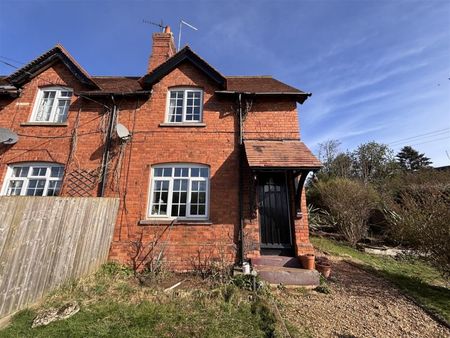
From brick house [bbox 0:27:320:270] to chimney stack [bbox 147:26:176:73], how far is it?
1.52 metres

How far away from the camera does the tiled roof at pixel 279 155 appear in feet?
22.4

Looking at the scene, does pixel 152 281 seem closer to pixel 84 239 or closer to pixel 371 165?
pixel 84 239

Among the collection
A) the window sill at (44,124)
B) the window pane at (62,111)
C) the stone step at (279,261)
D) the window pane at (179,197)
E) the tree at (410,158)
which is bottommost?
the stone step at (279,261)

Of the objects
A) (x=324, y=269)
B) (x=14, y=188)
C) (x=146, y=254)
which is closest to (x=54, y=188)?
(x=14, y=188)

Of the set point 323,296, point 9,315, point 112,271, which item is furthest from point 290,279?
point 9,315

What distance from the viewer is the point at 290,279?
249 inches

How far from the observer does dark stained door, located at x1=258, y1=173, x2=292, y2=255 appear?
7535mm

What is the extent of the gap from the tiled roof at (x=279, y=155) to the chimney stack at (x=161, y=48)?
19.1 feet

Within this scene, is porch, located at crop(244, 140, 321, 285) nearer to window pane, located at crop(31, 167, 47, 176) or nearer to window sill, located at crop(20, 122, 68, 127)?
window sill, located at crop(20, 122, 68, 127)

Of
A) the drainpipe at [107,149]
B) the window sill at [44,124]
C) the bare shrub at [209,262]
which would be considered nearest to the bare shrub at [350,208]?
the bare shrub at [209,262]

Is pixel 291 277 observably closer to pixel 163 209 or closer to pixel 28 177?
pixel 163 209

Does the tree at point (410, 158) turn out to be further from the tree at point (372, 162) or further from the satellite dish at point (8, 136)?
the satellite dish at point (8, 136)

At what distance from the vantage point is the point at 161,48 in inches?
412

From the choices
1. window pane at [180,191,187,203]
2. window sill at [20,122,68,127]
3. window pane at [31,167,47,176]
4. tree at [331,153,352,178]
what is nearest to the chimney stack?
window sill at [20,122,68,127]
